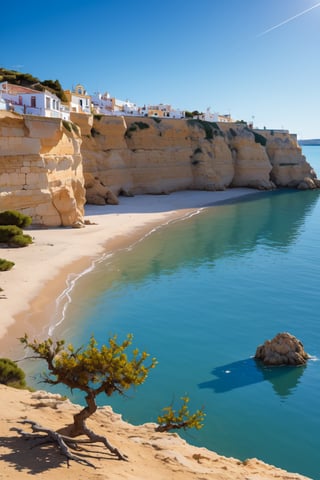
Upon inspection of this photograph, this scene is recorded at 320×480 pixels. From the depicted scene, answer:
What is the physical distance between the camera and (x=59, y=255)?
1054 inches

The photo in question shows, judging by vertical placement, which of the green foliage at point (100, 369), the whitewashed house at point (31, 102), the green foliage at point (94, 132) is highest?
the whitewashed house at point (31, 102)

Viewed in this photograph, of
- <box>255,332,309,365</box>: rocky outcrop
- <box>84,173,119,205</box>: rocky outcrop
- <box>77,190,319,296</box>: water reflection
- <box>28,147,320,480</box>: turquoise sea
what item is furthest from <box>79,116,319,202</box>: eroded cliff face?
<box>255,332,309,365</box>: rocky outcrop

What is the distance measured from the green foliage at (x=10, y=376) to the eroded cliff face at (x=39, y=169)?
753 inches

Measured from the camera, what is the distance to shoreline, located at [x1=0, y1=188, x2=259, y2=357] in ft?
58.5

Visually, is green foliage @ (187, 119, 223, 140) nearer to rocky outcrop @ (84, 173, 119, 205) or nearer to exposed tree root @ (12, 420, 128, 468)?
rocky outcrop @ (84, 173, 119, 205)

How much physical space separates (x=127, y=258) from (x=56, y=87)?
122 ft

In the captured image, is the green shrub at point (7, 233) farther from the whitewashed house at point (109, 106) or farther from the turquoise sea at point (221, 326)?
the whitewashed house at point (109, 106)

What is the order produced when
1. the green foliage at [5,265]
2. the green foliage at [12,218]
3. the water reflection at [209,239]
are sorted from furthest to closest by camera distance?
1. the green foliage at [12,218]
2. the water reflection at [209,239]
3. the green foliage at [5,265]

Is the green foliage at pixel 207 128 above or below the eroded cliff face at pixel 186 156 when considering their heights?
above

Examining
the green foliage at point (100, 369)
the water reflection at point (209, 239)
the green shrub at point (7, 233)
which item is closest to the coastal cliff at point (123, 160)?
the green shrub at point (7, 233)

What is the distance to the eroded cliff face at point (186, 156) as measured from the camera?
170 ft

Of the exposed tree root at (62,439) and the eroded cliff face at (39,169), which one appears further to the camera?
the eroded cliff face at (39,169)

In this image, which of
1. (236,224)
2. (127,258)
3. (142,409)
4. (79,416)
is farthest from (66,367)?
(236,224)

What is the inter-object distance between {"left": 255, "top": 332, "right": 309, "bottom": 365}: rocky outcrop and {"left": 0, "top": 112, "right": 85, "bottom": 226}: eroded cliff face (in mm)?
20533
